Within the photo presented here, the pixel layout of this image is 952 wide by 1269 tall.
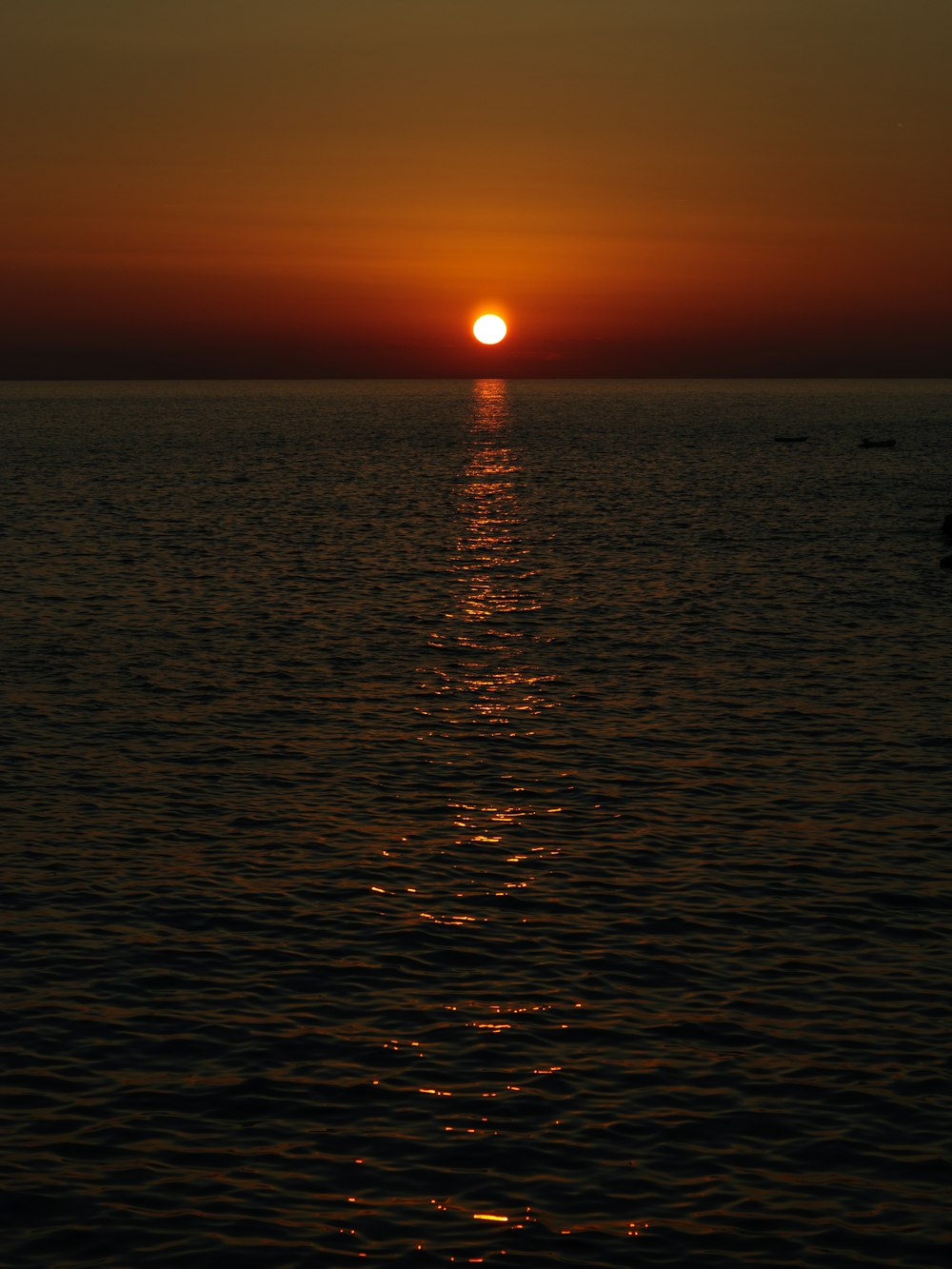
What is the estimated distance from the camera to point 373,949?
22.6m

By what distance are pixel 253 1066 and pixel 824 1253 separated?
7.58 metres

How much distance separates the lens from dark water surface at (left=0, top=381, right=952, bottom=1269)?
15766 millimetres

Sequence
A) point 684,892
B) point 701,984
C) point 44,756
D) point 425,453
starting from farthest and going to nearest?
point 425,453
point 44,756
point 684,892
point 701,984

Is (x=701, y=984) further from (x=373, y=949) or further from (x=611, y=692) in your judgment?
(x=611, y=692)

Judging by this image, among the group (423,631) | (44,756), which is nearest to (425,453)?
(423,631)

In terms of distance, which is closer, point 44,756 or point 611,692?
point 44,756

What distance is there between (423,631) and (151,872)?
2587cm

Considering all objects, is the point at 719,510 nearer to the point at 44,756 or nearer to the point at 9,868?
the point at 44,756

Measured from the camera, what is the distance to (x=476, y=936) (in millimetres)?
23219

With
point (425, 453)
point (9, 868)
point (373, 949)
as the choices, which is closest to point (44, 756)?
point (9, 868)

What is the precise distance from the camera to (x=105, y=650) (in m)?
46.4

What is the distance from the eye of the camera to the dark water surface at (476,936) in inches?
621

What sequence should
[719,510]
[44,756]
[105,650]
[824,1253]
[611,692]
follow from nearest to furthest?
[824,1253] → [44,756] → [611,692] → [105,650] → [719,510]

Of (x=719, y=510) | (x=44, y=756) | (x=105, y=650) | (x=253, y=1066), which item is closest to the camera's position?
(x=253, y=1066)
